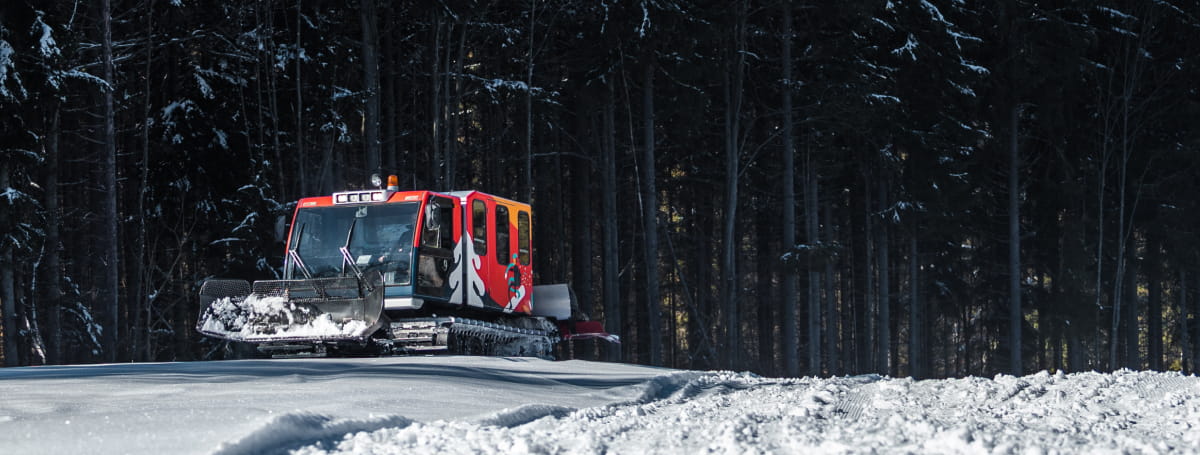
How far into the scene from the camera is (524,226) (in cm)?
1772

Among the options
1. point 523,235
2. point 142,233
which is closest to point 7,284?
point 142,233

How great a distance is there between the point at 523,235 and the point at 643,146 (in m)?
14.1

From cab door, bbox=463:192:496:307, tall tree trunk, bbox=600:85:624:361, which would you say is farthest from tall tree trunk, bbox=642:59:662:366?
cab door, bbox=463:192:496:307

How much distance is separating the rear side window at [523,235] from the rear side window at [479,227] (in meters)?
1.06

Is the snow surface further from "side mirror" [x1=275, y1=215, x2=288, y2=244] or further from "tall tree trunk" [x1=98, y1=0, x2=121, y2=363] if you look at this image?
"tall tree trunk" [x1=98, y1=0, x2=121, y2=363]

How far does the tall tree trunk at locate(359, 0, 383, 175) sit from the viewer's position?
22844mm

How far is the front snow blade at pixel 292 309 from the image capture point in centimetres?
Result: 1441

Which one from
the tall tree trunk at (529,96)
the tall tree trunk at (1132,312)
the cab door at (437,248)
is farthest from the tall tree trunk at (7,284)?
the tall tree trunk at (1132,312)

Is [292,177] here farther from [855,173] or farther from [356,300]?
[855,173]

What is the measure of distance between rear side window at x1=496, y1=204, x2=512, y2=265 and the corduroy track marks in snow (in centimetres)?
725

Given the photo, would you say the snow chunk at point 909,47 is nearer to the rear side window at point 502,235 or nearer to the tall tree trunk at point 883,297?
the tall tree trunk at point 883,297

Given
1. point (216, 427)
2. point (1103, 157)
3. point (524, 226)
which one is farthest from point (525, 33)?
point (216, 427)

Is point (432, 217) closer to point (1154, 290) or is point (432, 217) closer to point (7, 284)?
point (7, 284)

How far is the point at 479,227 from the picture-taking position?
16453mm
